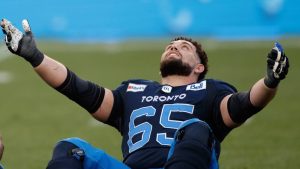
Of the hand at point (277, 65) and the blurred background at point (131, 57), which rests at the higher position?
the blurred background at point (131, 57)

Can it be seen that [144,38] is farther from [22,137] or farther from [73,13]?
[22,137]

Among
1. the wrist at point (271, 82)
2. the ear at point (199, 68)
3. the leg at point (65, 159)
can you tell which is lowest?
the leg at point (65, 159)

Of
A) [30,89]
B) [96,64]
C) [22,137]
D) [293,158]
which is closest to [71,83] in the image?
[293,158]

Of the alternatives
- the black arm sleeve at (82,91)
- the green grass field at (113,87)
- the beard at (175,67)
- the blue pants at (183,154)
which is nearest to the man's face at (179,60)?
the beard at (175,67)

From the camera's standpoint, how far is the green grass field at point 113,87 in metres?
7.53

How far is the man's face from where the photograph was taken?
5.61 m

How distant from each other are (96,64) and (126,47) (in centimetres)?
149

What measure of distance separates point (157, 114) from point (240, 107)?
1.82 feet

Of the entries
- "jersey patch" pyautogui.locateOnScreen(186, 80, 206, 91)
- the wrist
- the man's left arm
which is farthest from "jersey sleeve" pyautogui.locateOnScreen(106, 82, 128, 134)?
the wrist

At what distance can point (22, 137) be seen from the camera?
8.47 metres

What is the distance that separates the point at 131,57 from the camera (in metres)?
13.4

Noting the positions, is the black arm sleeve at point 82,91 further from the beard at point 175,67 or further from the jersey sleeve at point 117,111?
the beard at point 175,67

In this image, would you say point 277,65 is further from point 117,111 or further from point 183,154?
point 117,111

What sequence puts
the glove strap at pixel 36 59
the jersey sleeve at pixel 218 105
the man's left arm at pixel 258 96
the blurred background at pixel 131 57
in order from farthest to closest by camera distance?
the blurred background at pixel 131 57 < the jersey sleeve at pixel 218 105 < the glove strap at pixel 36 59 < the man's left arm at pixel 258 96
